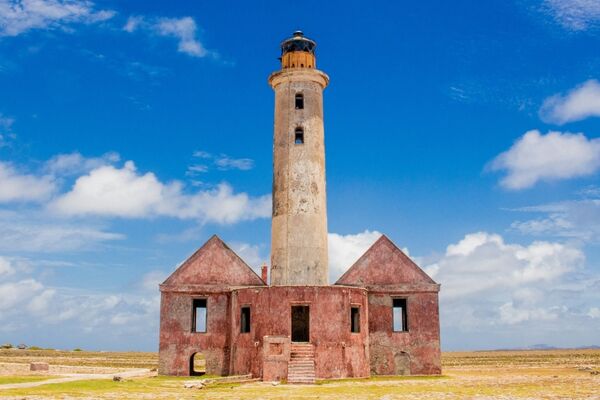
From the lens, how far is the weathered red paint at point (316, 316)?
2838 centimetres

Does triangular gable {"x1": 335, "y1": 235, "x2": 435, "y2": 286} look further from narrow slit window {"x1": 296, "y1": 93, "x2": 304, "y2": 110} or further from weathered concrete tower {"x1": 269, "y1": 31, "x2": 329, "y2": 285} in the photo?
narrow slit window {"x1": 296, "y1": 93, "x2": 304, "y2": 110}

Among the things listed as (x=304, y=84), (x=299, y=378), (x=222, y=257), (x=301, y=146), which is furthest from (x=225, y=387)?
(x=304, y=84)

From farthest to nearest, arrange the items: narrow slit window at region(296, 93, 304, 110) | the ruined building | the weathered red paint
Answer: narrow slit window at region(296, 93, 304, 110), the ruined building, the weathered red paint

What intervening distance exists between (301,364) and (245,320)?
423cm

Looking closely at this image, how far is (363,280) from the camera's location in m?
34.3

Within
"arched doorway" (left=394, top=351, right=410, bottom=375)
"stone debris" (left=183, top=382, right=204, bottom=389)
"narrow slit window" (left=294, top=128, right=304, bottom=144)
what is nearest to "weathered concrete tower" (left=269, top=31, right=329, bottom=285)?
"narrow slit window" (left=294, top=128, right=304, bottom=144)

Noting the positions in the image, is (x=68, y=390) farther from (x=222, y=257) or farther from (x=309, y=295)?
(x=222, y=257)

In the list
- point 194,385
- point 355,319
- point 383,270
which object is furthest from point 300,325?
point 194,385

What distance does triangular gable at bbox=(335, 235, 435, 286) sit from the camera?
3425 cm

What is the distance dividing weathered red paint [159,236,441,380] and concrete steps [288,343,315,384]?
0.38 meters

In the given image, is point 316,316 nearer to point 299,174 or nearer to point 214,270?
point 299,174

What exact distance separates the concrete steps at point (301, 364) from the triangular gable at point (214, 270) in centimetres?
659

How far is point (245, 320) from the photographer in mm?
30266

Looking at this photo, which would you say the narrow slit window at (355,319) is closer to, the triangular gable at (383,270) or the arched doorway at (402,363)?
the triangular gable at (383,270)
